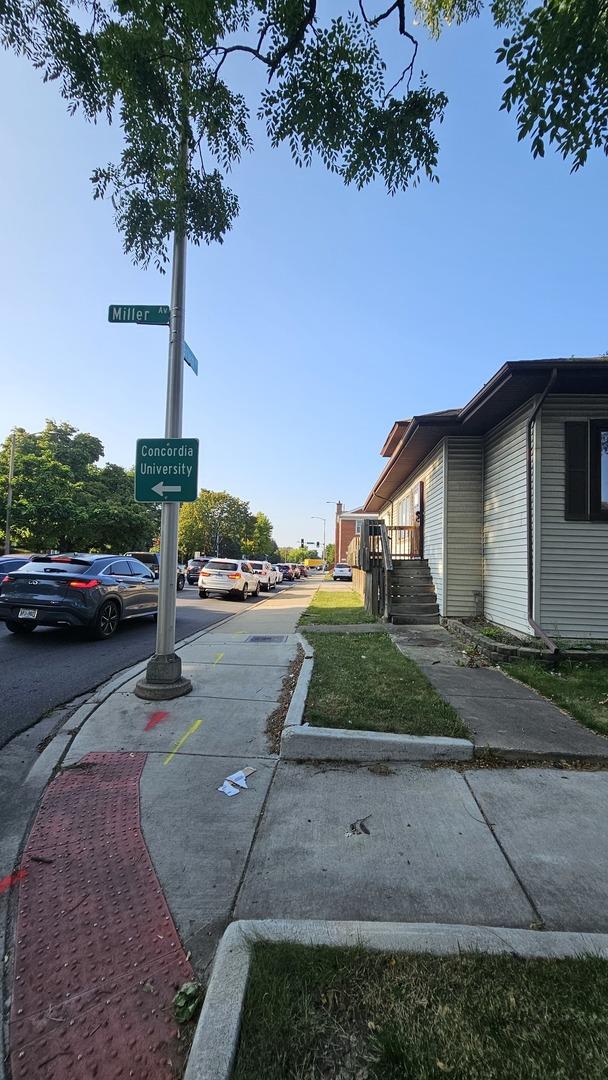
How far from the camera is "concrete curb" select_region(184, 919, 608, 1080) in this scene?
1.88 metres

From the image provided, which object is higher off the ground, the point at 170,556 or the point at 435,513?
the point at 435,513

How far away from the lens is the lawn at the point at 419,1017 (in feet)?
5.05

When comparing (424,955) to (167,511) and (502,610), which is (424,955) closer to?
(167,511)

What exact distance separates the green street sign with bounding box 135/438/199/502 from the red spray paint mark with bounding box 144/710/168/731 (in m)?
2.17

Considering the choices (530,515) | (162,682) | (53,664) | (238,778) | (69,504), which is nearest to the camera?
(238,778)

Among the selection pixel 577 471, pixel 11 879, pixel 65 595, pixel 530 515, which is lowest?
pixel 11 879

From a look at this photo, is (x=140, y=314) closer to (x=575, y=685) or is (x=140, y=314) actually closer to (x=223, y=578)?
(x=575, y=685)

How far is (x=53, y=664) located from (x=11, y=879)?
16.6ft

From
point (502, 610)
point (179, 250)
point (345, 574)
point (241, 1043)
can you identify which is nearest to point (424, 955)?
point (241, 1043)

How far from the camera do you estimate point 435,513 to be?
11.9 metres

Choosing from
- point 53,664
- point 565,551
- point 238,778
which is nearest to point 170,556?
point 238,778

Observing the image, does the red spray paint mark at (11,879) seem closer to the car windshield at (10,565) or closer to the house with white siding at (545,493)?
the house with white siding at (545,493)

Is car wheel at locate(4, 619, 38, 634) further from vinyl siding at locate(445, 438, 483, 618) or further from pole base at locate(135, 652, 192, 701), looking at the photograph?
vinyl siding at locate(445, 438, 483, 618)

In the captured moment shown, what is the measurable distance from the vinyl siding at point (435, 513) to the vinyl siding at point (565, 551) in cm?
308
